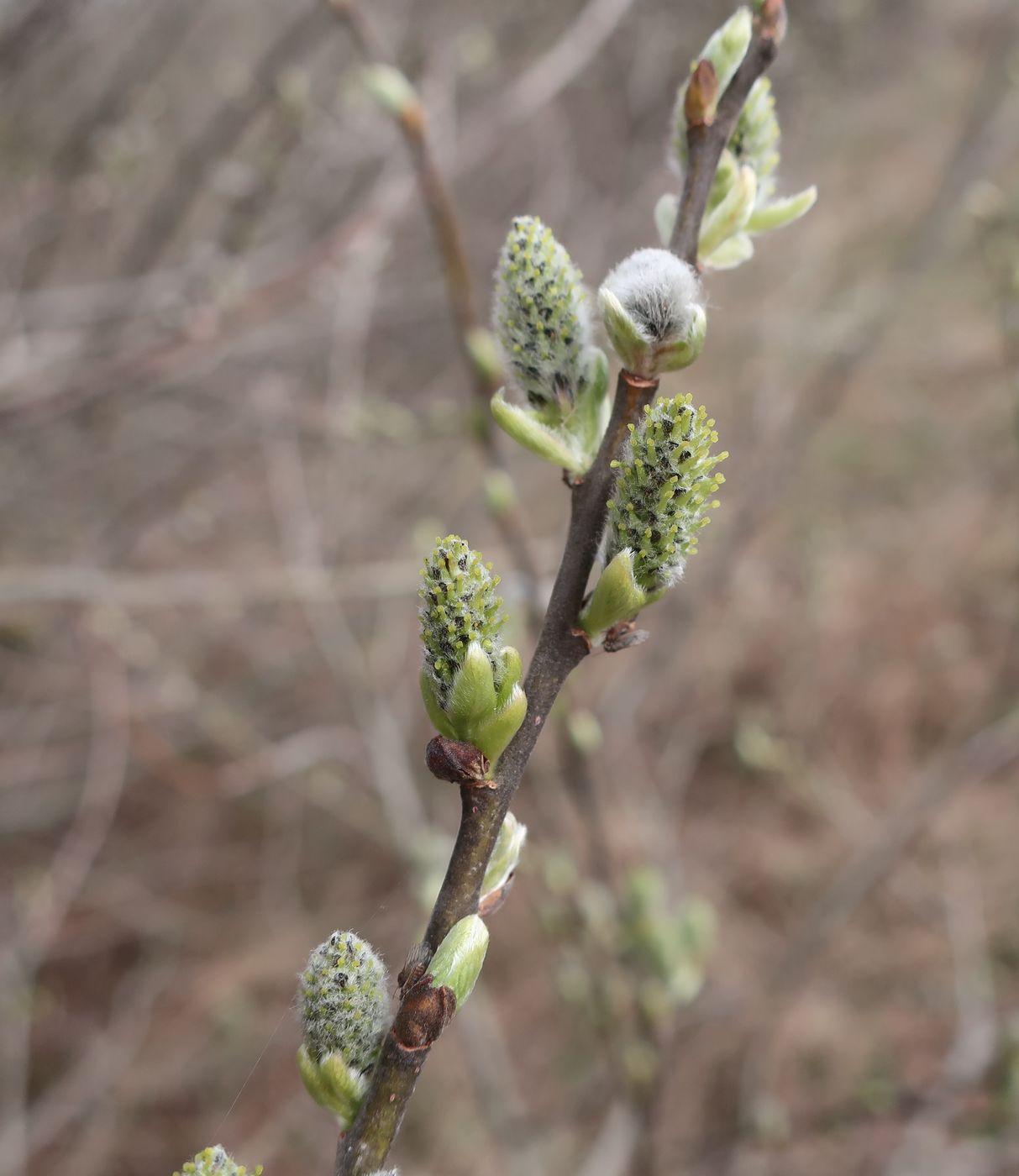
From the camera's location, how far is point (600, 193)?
16.0 feet

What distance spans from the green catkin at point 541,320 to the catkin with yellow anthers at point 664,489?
119 millimetres

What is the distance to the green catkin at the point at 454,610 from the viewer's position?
0.58 metres

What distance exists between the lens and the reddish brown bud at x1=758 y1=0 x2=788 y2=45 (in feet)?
2.33

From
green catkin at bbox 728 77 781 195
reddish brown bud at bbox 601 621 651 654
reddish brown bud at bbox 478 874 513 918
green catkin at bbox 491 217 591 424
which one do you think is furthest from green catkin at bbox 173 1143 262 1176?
green catkin at bbox 728 77 781 195

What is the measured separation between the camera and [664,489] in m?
0.61

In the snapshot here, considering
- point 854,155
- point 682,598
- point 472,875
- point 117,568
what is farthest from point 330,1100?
point 854,155

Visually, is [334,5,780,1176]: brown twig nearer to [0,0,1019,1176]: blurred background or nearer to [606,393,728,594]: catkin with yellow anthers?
[606,393,728,594]: catkin with yellow anthers

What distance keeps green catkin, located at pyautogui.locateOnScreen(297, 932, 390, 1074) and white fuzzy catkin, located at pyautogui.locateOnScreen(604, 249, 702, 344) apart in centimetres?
48

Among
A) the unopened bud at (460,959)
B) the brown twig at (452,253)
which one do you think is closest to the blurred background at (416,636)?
the brown twig at (452,253)

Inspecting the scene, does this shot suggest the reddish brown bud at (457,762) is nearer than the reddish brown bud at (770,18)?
Yes

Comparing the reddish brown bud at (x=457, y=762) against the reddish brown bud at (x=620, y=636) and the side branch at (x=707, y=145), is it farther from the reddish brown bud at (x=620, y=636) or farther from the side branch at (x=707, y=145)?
the side branch at (x=707, y=145)

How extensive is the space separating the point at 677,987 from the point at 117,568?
2833 mm

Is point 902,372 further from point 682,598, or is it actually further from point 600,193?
point 682,598

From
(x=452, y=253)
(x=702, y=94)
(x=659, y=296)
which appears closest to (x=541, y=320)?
(x=659, y=296)
